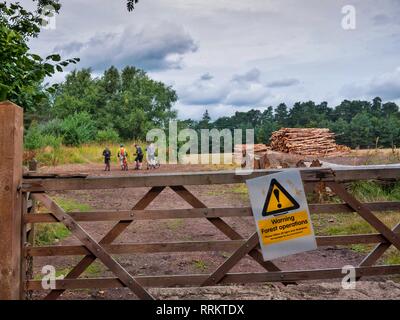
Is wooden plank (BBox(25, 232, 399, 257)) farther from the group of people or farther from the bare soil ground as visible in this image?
the group of people

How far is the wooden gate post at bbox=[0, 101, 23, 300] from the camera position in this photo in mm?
3900

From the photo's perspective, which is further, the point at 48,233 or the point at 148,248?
the point at 48,233

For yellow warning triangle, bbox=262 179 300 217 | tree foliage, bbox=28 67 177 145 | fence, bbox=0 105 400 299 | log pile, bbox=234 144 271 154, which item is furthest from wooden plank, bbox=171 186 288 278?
tree foliage, bbox=28 67 177 145

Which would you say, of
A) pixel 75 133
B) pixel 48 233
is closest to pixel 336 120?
pixel 75 133

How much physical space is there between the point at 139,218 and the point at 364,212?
2.09 metres

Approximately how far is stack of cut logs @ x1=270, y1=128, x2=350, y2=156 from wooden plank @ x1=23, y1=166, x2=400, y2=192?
17274 mm

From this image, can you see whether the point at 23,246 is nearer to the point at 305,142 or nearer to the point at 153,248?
the point at 153,248

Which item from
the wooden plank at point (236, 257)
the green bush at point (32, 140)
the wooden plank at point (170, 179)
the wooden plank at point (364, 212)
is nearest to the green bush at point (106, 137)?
the green bush at point (32, 140)

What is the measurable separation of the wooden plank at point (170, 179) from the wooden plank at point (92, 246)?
14 cm

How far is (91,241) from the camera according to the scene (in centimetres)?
407

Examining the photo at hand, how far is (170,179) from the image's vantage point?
13.0 ft

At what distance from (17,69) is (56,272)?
3.23 metres

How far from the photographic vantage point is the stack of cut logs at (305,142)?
2159cm
